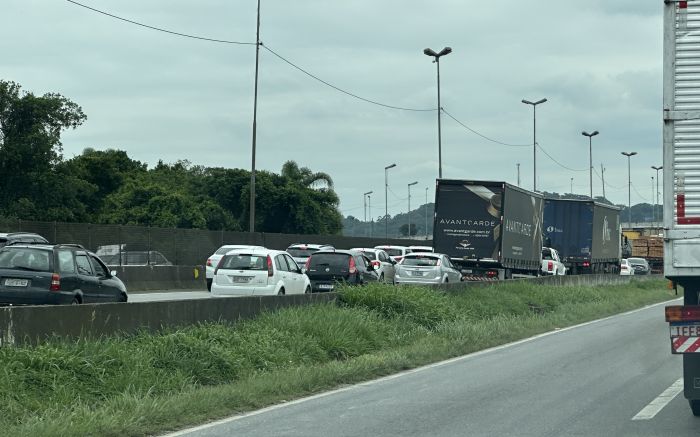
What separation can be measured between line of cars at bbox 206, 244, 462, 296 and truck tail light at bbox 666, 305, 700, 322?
531 inches

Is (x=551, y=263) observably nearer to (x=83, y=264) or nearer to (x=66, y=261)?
(x=83, y=264)

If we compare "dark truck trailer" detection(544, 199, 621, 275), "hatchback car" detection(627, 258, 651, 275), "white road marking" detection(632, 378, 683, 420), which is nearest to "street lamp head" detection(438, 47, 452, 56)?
"dark truck trailer" detection(544, 199, 621, 275)

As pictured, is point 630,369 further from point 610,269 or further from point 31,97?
point 31,97

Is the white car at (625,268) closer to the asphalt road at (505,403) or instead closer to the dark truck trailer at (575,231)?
the dark truck trailer at (575,231)

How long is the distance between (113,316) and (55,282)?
5604 mm

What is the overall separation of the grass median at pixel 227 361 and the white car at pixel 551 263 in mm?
25003

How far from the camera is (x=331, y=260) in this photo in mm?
31969

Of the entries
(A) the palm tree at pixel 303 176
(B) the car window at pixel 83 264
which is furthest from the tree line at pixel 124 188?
(B) the car window at pixel 83 264

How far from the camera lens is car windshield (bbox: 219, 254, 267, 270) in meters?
26.0

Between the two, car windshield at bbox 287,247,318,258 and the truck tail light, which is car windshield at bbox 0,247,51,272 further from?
car windshield at bbox 287,247,318,258

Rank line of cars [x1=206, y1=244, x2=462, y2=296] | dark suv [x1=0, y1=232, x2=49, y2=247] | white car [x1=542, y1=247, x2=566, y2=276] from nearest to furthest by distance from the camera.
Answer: line of cars [x1=206, y1=244, x2=462, y2=296]
dark suv [x1=0, y1=232, x2=49, y2=247]
white car [x1=542, y1=247, x2=566, y2=276]

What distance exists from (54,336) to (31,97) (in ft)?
167

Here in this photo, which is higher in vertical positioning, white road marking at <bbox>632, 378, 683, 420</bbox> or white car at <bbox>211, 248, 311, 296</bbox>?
white car at <bbox>211, 248, 311, 296</bbox>

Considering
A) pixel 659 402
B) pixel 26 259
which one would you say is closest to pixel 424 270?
pixel 26 259
